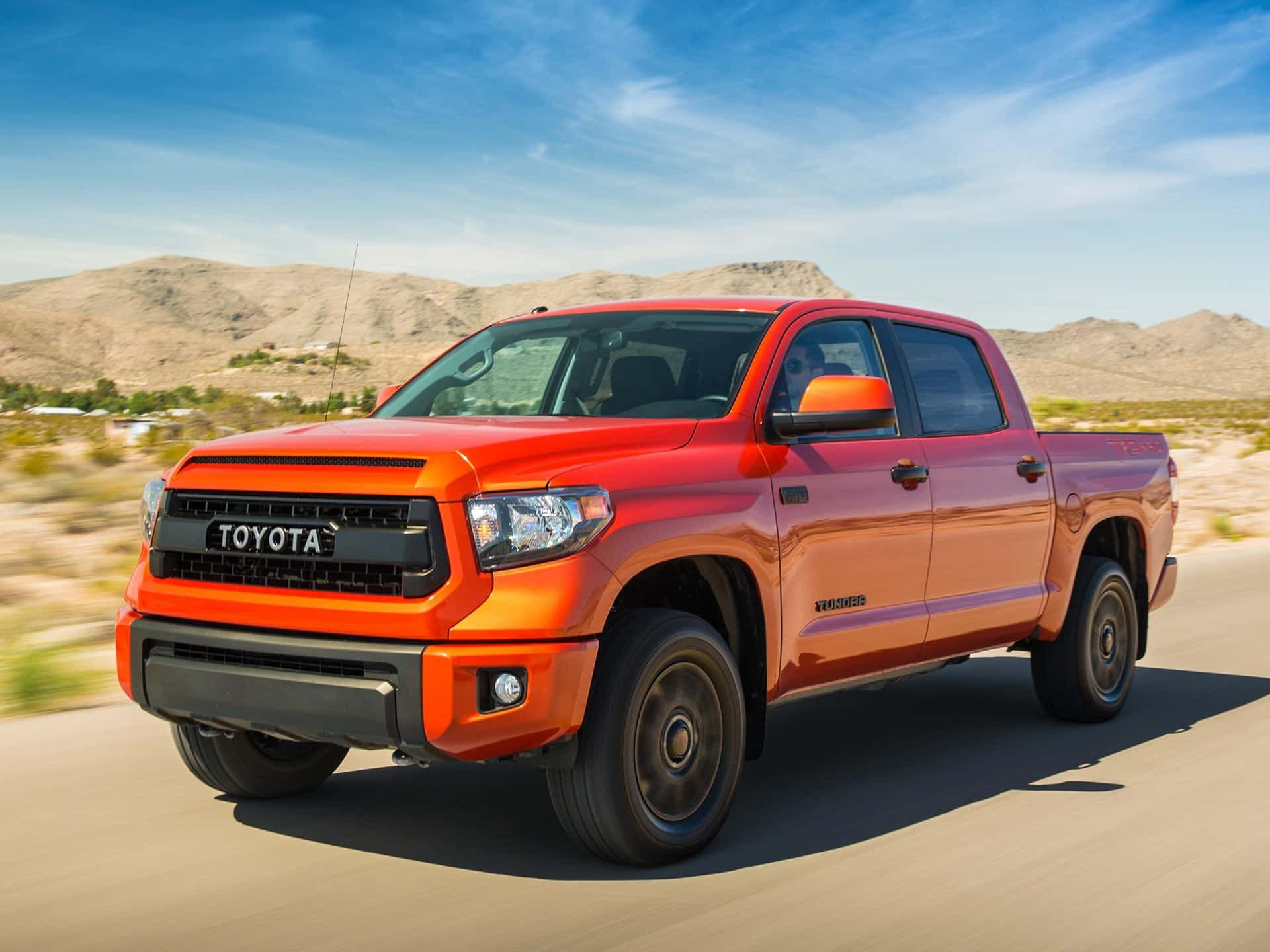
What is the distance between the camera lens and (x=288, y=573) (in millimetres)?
4445

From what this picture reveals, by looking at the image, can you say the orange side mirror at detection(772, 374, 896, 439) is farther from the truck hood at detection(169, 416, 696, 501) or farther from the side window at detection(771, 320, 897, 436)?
the truck hood at detection(169, 416, 696, 501)

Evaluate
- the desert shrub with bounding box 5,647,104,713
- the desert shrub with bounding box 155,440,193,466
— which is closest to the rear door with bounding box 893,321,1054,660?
the desert shrub with bounding box 5,647,104,713

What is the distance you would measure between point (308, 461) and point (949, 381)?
3.06 metres

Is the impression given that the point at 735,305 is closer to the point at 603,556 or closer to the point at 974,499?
the point at 974,499

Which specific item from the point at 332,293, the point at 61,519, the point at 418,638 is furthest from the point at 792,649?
the point at 332,293

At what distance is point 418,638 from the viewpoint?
13.7 feet

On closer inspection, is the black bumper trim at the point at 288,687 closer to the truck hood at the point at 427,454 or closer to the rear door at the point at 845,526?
the truck hood at the point at 427,454

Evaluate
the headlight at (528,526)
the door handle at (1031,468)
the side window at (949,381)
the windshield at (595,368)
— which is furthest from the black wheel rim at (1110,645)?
the headlight at (528,526)

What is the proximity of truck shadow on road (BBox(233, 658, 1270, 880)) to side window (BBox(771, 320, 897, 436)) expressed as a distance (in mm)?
1402

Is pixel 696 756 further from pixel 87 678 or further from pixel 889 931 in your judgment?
pixel 87 678

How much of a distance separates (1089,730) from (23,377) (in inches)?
3197

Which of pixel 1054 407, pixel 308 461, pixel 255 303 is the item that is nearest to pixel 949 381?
pixel 308 461

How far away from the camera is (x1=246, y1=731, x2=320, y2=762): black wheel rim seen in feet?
17.5

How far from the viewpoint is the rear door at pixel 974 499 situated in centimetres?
593
